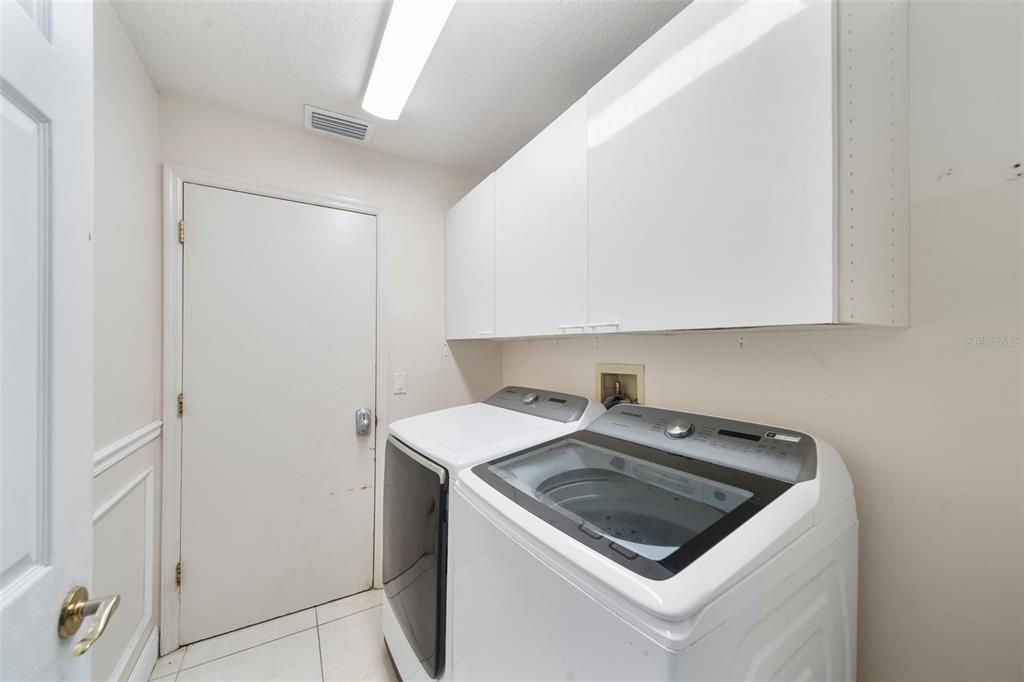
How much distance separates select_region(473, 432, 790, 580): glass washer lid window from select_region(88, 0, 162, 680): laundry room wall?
1.29 m

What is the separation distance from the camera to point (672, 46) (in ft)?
3.19

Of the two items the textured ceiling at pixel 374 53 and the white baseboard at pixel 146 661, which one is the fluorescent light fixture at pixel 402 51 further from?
the white baseboard at pixel 146 661

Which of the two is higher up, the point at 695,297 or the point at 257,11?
the point at 257,11

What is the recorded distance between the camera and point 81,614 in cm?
58

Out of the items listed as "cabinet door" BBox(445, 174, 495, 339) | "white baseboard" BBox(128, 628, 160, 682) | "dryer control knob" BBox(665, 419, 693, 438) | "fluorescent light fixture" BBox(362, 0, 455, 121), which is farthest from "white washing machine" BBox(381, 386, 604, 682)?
"fluorescent light fixture" BBox(362, 0, 455, 121)

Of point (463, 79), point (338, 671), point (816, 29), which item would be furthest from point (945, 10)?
point (338, 671)

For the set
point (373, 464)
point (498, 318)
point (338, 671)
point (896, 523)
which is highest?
point (498, 318)

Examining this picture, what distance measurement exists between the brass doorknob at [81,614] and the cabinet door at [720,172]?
1205 millimetres

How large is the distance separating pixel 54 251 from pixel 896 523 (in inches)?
71.3

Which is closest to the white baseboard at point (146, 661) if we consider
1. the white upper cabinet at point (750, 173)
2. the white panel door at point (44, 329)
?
the white panel door at point (44, 329)

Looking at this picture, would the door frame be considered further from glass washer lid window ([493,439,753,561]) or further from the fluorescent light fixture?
glass washer lid window ([493,439,753,561])

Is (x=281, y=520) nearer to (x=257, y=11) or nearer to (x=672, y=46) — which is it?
(x=257, y=11)

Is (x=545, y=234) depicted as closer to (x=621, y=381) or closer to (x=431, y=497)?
(x=621, y=381)

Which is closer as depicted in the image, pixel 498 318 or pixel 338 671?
pixel 338 671
